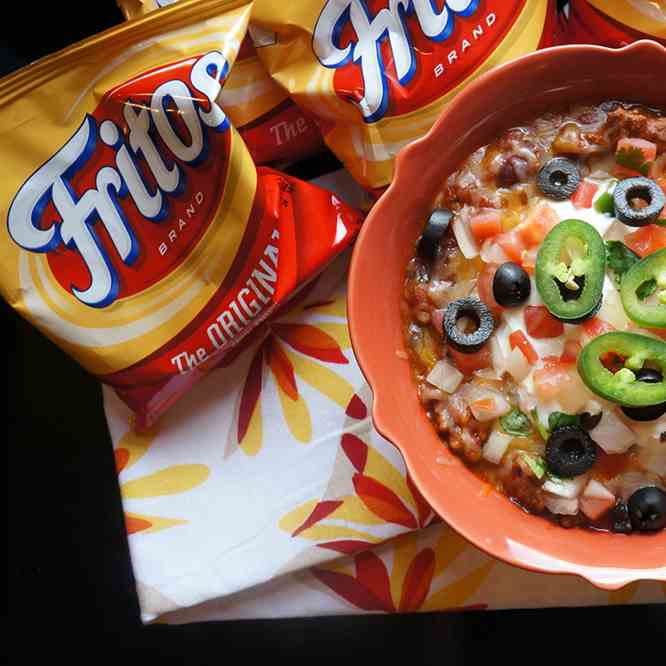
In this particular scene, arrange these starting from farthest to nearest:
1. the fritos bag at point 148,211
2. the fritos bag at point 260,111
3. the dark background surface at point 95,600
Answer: the dark background surface at point 95,600
the fritos bag at point 260,111
the fritos bag at point 148,211

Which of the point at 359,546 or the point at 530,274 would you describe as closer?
the point at 530,274

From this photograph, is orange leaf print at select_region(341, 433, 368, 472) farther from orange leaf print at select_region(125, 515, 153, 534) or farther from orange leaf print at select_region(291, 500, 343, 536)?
orange leaf print at select_region(125, 515, 153, 534)

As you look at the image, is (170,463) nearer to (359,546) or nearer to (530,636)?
(359,546)

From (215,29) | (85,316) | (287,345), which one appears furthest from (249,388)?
(215,29)

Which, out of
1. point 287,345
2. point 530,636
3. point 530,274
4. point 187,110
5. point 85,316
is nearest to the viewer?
point 530,274

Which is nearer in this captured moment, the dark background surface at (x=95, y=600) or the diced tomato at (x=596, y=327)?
the diced tomato at (x=596, y=327)

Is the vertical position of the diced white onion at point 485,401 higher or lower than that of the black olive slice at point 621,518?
higher

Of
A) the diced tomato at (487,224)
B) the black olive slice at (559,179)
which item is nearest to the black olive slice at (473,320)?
the diced tomato at (487,224)

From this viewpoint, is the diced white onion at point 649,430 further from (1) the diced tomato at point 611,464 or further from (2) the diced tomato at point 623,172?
(2) the diced tomato at point 623,172
